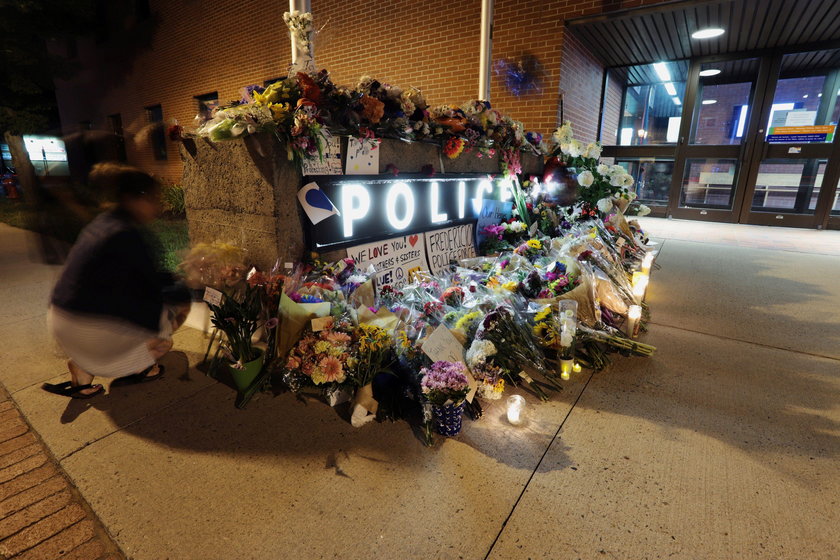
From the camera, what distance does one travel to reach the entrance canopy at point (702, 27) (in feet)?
21.1

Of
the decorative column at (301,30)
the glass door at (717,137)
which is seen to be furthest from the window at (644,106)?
the decorative column at (301,30)

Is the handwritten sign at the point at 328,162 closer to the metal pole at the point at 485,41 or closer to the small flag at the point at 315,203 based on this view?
the small flag at the point at 315,203

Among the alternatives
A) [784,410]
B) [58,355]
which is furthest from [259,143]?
[784,410]

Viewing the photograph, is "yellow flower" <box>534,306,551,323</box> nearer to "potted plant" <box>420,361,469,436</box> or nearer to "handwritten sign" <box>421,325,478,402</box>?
"handwritten sign" <box>421,325,478,402</box>

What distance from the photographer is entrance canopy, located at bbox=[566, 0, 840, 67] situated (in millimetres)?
6438

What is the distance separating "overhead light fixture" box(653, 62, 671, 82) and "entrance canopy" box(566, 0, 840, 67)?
56 centimetres

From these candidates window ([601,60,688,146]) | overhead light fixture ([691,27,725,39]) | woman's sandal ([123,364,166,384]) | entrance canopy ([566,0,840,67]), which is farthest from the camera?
window ([601,60,688,146])

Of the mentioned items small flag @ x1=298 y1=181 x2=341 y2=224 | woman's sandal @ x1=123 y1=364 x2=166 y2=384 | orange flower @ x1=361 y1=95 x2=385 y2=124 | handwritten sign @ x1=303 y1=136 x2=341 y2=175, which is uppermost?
orange flower @ x1=361 y1=95 x2=385 y2=124

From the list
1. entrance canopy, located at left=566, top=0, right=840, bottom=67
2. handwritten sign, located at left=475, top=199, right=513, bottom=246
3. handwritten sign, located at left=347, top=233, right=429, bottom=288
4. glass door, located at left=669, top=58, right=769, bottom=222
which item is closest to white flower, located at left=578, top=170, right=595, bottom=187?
handwritten sign, located at left=475, top=199, right=513, bottom=246

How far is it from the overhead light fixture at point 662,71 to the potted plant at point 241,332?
34.8ft

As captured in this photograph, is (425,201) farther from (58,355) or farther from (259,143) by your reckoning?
(58,355)

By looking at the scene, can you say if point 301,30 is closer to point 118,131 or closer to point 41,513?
point 41,513

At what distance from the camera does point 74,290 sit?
2234 millimetres

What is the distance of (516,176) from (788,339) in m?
3.39
